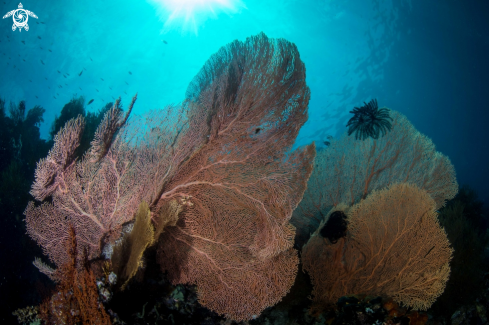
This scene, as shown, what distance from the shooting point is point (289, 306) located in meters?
4.37

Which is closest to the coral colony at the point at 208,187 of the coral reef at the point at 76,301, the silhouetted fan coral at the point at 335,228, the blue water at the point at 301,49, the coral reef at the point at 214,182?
the coral reef at the point at 214,182

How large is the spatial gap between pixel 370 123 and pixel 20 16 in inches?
1755

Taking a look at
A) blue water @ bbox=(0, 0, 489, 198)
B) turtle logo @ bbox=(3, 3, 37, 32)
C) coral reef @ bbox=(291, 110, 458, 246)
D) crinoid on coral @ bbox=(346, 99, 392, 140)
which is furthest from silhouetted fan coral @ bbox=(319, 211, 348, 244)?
turtle logo @ bbox=(3, 3, 37, 32)

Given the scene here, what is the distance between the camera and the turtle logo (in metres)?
26.8

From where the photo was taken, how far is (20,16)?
28438 millimetres

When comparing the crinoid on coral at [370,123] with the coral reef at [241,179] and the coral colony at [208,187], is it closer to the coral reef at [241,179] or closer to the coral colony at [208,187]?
the coral colony at [208,187]

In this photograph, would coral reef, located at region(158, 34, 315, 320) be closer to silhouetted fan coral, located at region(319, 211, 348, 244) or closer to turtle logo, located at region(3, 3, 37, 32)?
silhouetted fan coral, located at region(319, 211, 348, 244)

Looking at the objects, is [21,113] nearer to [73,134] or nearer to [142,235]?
[73,134]

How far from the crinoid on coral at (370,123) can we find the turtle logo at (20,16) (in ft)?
135

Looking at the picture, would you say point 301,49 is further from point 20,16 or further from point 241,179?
point 241,179

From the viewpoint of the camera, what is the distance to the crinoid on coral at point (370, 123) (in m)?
6.24

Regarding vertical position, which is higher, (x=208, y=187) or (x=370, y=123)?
(x=370, y=123)

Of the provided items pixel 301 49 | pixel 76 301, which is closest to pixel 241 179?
pixel 76 301

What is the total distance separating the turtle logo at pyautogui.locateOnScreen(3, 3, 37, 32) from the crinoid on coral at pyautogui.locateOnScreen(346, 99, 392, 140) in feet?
135
